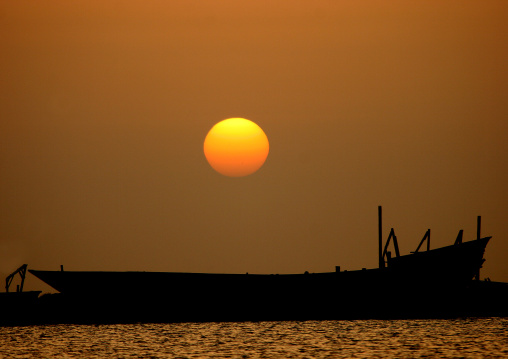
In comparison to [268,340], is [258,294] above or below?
above

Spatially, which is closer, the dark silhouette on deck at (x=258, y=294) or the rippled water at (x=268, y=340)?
the rippled water at (x=268, y=340)

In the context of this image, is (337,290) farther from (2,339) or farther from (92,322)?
(2,339)

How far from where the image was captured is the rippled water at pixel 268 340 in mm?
49641

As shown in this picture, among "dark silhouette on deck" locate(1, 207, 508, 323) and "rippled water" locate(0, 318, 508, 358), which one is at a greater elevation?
"dark silhouette on deck" locate(1, 207, 508, 323)

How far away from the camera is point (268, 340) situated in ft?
190

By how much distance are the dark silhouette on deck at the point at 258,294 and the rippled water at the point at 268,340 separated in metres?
3.44

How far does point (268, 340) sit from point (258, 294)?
21386 mm

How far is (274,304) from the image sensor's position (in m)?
80.1

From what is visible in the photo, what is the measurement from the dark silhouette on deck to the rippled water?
3.44 metres

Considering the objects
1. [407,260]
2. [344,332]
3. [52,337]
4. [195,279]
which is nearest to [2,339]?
[52,337]

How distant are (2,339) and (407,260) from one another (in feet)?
126

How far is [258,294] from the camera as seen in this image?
79.4 meters

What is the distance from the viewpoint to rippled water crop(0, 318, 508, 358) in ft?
163

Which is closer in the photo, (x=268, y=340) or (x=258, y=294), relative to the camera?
(x=268, y=340)
